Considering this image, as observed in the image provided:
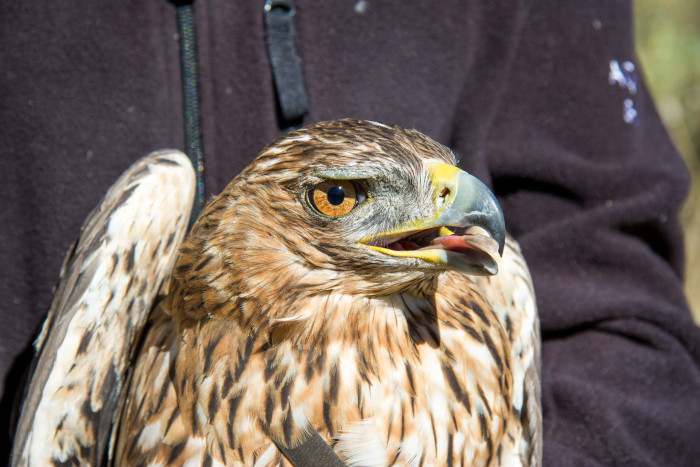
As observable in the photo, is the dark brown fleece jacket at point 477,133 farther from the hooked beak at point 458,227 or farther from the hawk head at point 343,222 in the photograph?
the hooked beak at point 458,227

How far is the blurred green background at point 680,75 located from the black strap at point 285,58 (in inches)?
223

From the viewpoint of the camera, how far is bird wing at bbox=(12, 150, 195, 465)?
6.53 ft

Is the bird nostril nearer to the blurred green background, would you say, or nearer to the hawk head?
the hawk head

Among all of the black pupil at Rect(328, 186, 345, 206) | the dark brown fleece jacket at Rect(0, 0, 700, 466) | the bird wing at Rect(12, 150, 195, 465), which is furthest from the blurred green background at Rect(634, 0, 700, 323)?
the bird wing at Rect(12, 150, 195, 465)

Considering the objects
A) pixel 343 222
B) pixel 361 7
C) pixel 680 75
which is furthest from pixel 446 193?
pixel 680 75

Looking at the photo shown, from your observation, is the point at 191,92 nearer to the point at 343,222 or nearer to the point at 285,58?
the point at 285,58

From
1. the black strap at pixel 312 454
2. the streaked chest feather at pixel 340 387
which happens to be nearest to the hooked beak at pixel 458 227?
the streaked chest feather at pixel 340 387

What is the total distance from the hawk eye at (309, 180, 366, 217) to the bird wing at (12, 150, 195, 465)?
0.62 m

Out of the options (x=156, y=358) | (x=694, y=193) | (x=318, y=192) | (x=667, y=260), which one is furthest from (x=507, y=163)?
(x=694, y=193)

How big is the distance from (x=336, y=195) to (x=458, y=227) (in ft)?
1.17

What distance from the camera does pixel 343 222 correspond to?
173cm

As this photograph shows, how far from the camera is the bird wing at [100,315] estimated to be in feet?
6.53

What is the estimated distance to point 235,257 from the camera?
180 cm

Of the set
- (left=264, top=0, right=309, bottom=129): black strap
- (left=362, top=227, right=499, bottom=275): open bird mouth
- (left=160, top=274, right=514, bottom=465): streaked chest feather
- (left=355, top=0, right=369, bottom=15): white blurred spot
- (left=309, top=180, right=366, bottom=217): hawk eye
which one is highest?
(left=355, top=0, right=369, bottom=15): white blurred spot
